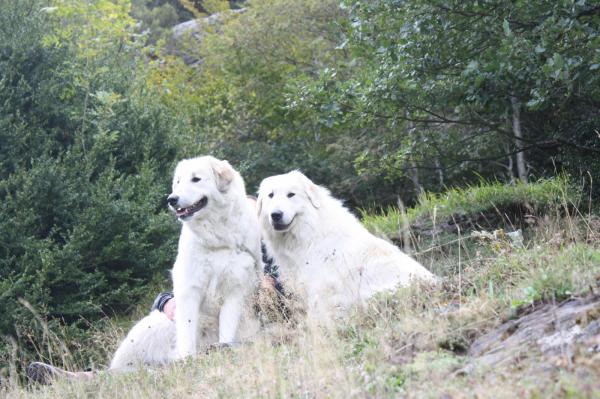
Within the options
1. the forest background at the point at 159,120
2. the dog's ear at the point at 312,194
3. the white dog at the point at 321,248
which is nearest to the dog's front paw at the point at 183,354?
the forest background at the point at 159,120

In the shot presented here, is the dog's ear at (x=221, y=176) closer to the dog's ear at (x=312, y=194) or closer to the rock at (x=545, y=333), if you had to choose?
the dog's ear at (x=312, y=194)

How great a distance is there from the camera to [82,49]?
14.6m

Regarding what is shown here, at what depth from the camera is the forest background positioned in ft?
29.1

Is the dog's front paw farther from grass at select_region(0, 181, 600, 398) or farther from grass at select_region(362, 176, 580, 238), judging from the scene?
grass at select_region(362, 176, 580, 238)

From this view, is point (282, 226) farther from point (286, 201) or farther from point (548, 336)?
point (548, 336)

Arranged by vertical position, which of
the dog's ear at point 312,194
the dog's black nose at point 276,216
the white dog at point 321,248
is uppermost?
the dog's ear at point 312,194

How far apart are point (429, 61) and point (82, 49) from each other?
301 inches

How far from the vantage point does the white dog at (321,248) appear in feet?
23.4

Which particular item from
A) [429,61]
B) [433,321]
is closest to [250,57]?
[429,61]

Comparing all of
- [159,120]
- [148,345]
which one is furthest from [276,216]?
[159,120]

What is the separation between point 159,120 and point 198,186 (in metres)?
7.07

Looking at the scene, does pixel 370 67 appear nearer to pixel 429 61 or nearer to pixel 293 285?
pixel 429 61

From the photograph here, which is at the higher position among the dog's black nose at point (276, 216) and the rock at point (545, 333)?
the dog's black nose at point (276, 216)

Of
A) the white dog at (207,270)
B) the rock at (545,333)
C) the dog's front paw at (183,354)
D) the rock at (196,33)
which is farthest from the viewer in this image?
the rock at (196,33)
